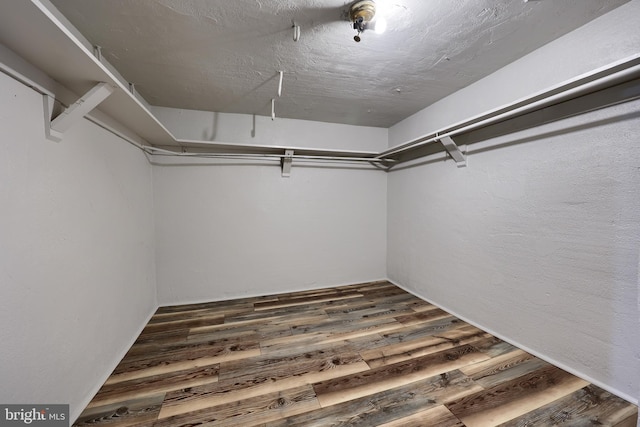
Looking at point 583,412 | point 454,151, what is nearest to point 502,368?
point 583,412

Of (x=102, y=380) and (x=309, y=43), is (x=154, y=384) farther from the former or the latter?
(x=309, y=43)

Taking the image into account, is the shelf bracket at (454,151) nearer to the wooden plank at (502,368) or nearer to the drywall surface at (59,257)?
the wooden plank at (502,368)

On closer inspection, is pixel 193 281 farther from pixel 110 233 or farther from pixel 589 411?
pixel 589 411

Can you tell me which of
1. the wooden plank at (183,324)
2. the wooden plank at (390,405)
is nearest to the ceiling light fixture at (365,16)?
the wooden plank at (390,405)

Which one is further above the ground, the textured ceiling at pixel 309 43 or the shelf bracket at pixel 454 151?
the textured ceiling at pixel 309 43

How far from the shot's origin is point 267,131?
2605 mm

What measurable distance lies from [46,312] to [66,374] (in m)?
0.36

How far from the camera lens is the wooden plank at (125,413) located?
1.13 m

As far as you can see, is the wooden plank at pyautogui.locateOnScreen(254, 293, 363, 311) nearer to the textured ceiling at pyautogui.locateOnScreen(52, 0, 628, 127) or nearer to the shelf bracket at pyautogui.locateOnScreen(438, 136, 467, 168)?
the shelf bracket at pyautogui.locateOnScreen(438, 136, 467, 168)

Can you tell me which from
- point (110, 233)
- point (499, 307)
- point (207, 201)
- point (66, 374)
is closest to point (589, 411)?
point (499, 307)

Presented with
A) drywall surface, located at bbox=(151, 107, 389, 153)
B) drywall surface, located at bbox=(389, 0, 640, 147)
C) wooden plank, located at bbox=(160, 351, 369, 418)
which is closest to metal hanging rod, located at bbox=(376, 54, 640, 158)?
drywall surface, located at bbox=(389, 0, 640, 147)

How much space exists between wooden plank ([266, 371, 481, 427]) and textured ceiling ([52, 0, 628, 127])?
7.05ft

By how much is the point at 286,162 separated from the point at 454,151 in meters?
1.75

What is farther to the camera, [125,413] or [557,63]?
[557,63]
